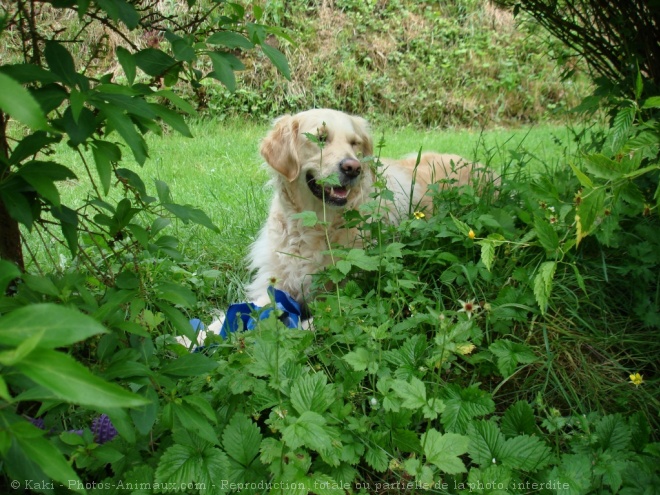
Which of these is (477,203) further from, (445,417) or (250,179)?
(250,179)

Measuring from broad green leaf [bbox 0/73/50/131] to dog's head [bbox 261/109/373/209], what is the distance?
235 cm

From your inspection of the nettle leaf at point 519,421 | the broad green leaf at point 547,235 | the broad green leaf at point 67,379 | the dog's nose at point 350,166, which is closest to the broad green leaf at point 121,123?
the broad green leaf at point 67,379

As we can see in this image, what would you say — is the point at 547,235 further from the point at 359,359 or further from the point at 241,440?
the point at 241,440

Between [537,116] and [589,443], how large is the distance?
8108 millimetres

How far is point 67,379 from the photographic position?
0.57 metres

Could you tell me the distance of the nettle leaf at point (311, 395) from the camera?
1.40 metres

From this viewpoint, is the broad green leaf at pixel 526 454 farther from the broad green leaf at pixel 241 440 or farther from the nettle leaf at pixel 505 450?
the broad green leaf at pixel 241 440

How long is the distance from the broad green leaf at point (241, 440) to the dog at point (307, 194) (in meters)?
1.42

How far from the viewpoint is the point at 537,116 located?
8.73m

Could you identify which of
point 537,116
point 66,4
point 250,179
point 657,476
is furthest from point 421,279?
point 537,116

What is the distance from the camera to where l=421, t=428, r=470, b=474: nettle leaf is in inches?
49.8

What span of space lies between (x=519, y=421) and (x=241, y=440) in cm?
77

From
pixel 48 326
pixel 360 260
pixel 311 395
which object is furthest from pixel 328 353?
pixel 48 326

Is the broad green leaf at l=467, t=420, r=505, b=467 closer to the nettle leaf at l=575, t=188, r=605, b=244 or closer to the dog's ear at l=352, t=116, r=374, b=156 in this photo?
the nettle leaf at l=575, t=188, r=605, b=244
